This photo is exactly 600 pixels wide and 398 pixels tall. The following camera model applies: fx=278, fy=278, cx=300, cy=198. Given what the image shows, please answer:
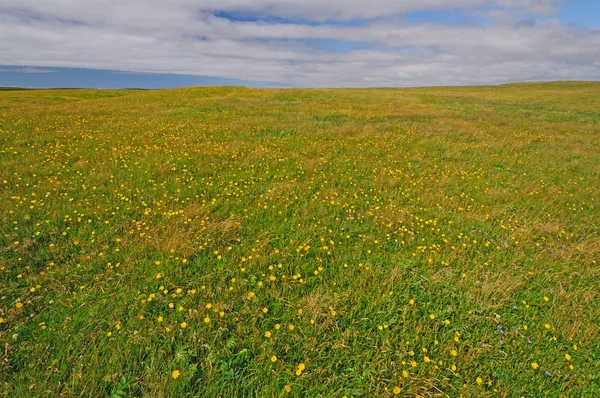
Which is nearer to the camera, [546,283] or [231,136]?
[546,283]

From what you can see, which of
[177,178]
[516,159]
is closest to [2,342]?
[177,178]

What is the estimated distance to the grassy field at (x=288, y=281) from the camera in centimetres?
304

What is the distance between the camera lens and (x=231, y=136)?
13523 mm

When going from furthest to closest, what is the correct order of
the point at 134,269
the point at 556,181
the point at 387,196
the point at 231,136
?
the point at 231,136 < the point at 556,181 < the point at 387,196 < the point at 134,269

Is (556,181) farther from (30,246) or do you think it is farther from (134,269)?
(30,246)

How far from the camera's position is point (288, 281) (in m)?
4.35

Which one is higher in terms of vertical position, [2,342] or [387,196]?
[387,196]

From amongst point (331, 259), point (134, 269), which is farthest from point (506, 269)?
point (134, 269)

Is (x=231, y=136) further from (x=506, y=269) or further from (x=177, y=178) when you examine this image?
(x=506, y=269)

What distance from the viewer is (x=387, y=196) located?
7.61 meters

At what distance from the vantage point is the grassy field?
304cm

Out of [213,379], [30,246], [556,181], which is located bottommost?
[213,379]

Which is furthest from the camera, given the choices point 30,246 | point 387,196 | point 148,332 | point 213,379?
point 387,196

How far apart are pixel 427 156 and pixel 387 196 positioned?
554 cm
